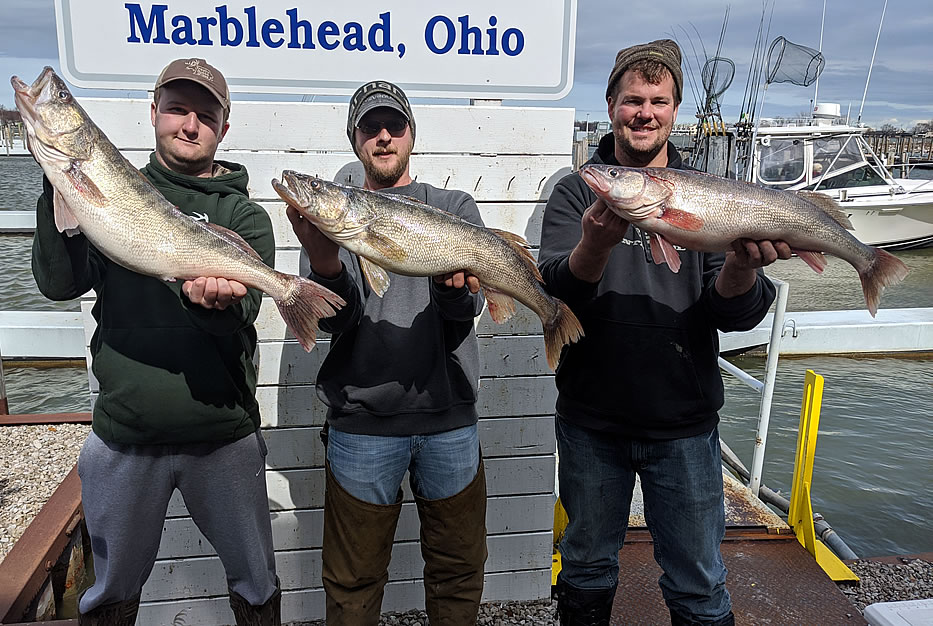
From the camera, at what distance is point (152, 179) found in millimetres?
2789

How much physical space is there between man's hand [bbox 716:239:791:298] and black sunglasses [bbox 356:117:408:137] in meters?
1.50

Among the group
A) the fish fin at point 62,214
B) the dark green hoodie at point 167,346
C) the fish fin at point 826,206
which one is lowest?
the dark green hoodie at point 167,346

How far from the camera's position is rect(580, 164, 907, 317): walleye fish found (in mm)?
2406

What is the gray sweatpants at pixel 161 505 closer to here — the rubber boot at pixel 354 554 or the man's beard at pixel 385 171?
the rubber boot at pixel 354 554

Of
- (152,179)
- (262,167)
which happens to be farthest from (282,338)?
(152,179)

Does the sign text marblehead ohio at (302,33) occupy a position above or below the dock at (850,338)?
above

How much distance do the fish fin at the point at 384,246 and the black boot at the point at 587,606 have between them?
1675 mm

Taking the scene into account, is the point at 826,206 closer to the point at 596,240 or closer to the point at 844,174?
the point at 596,240

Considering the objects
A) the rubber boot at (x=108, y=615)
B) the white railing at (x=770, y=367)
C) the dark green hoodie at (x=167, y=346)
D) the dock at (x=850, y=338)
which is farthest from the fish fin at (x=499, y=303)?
the dock at (x=850, y=338)

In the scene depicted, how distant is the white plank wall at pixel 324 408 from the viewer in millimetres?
3475

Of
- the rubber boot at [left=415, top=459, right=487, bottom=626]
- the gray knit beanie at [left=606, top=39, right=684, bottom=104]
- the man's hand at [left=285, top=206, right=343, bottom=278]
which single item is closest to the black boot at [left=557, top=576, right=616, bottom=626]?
the rubber boot at [left=415, top=459, right=487, bottom=626]

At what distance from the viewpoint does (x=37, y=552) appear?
165 inches

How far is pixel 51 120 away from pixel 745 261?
2546 millimetres

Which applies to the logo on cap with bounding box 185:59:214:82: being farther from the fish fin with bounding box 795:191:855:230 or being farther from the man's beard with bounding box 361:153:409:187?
the fish fin with bounding box 795:191:855:230
